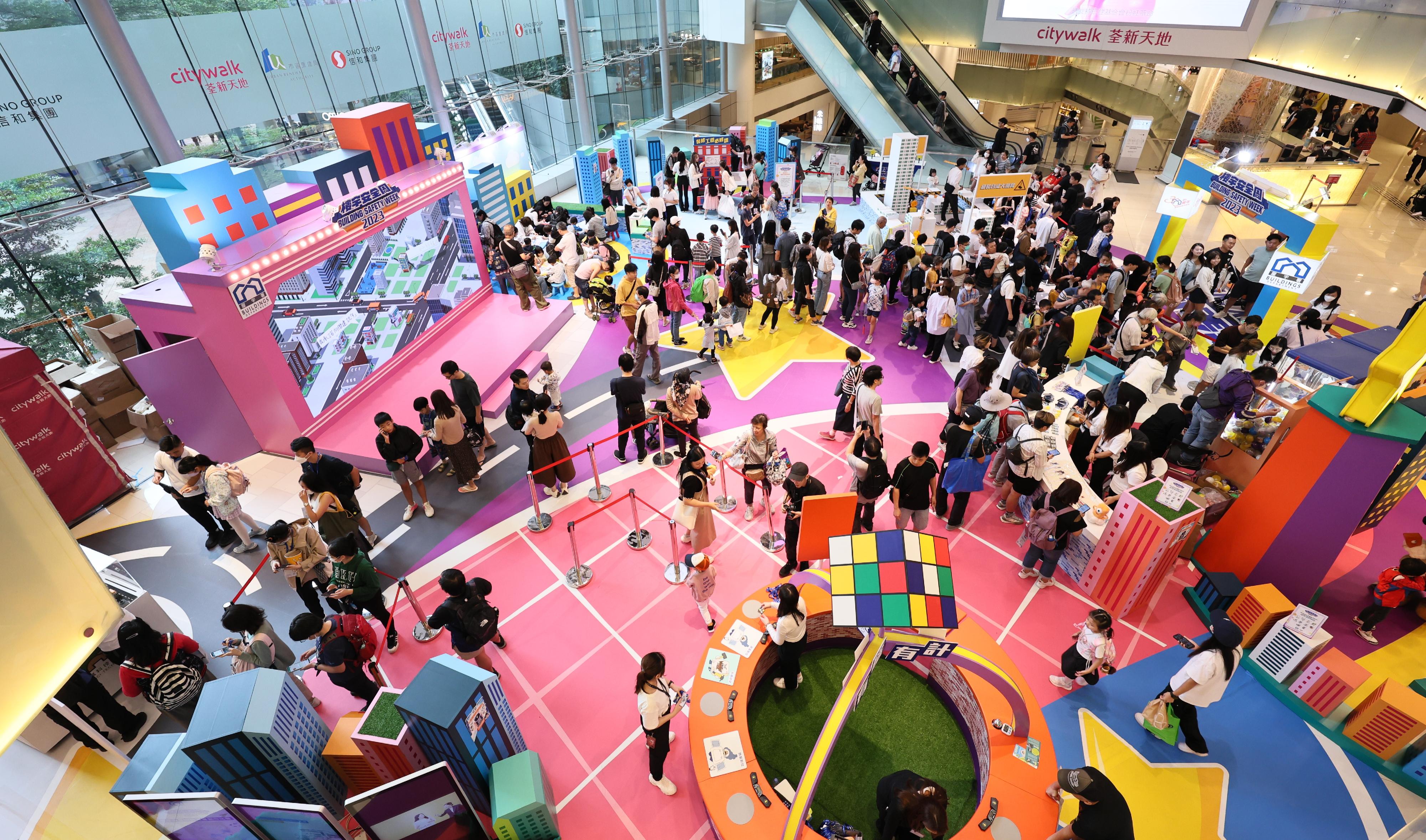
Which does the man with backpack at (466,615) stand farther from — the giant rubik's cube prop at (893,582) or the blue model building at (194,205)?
the blue model building at (194,205)

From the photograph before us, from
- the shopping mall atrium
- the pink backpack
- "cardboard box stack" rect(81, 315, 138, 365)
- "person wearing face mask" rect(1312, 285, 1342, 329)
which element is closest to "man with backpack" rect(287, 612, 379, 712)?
the shopping mall atrium

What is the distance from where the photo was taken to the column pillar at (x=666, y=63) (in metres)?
22.5

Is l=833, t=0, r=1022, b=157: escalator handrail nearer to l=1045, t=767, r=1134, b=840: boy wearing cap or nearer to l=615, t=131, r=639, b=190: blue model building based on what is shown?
l=615, t=131, r=639, b=190: blue model building

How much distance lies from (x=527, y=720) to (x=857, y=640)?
10.6 ft

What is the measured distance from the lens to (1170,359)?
834 centimetres

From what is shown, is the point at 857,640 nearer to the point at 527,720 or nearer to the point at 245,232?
the point at 527,720

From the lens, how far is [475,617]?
17.3 feet

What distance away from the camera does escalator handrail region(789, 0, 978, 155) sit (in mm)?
19312

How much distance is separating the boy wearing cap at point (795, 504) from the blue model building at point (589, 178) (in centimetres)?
1116

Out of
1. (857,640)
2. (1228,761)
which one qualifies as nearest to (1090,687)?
(1228,761)

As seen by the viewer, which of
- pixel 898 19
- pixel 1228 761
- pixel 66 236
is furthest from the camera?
pixel 898 19

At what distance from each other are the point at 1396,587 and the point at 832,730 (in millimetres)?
5966

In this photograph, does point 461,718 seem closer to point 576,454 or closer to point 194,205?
point 576,454

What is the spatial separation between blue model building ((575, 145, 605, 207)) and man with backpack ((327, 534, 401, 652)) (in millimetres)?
11524
